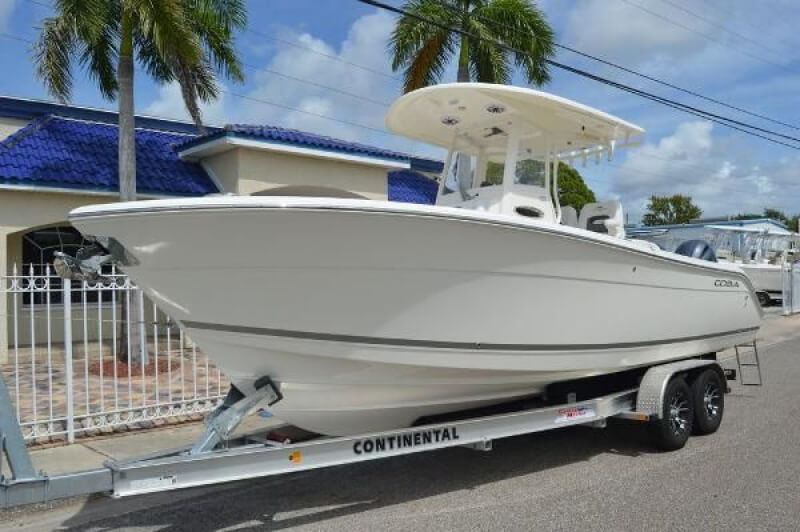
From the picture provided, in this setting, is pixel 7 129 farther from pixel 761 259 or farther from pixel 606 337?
pixel 761 259

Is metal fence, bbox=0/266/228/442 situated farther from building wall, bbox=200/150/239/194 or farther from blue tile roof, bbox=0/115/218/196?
building wall, bbox=200/150/239/194

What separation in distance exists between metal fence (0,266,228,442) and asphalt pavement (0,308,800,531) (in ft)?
4.12

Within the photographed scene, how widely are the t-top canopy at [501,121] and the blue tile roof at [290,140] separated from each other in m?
7.45

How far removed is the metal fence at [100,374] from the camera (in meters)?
6.33

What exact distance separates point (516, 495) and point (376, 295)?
Result: 1.86 m

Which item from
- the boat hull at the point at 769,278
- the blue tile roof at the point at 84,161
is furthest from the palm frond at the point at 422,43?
the boat hull at the point at 769,278

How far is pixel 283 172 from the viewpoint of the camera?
14172mm

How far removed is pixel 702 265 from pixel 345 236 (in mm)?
3734

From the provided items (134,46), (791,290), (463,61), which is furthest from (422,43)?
(791,290)

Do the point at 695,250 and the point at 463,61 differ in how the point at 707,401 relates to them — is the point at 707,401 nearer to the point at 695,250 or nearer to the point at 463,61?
the point at 695,250

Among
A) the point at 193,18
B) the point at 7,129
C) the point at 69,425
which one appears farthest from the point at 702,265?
the point at 7,129

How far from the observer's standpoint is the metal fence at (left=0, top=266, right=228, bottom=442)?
249 inches

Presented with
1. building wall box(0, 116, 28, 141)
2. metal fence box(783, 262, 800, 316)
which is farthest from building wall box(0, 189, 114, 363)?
metal fence box(783, 262, 800, 316)

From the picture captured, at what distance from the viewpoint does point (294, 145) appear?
45.7ft
